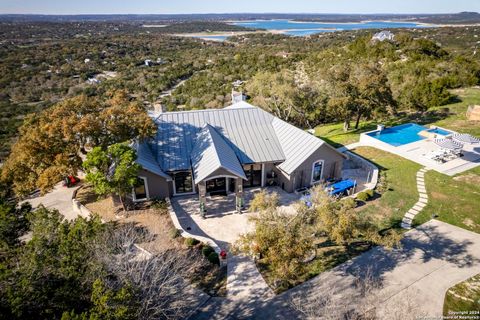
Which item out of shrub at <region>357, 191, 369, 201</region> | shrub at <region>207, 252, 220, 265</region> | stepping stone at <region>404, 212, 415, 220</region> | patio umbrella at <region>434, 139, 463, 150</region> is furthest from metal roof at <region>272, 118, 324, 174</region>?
patio umbrella at <region>434, 139, 463, 150</region>

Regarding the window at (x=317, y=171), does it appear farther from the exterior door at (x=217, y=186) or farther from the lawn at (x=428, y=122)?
the lawn at (x=428, y=122)

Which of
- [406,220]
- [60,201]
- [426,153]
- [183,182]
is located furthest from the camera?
[426,153]

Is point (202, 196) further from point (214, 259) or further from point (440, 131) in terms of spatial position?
point (440, 131)

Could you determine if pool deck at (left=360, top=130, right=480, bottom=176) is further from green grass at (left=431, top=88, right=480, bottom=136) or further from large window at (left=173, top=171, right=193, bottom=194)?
large window at (left=173, top=171, right=193, bottom=194)

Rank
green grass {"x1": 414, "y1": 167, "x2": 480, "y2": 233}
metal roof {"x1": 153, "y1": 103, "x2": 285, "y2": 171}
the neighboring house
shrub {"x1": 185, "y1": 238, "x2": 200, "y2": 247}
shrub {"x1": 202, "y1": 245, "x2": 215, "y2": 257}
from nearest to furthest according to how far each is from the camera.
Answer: shrub {"x1": 202, "y1": 245, "x2": 215, "y2": 257}, shrub {"x1": 185, "y1": 238, "x2": 200, "y2": 247}, green grass {"x1": 414, "y1": 167, "x2": 480, "y2": 233}, metal roof {"x1": 153, "y1": 103, "x2": 285, "y2": 171}, the neighboring house

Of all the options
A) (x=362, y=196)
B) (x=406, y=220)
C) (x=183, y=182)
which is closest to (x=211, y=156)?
(x=183, y=182)

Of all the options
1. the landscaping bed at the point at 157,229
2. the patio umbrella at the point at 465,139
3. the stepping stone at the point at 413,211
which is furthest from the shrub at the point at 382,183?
the landscaping bed at the point at 157,229
